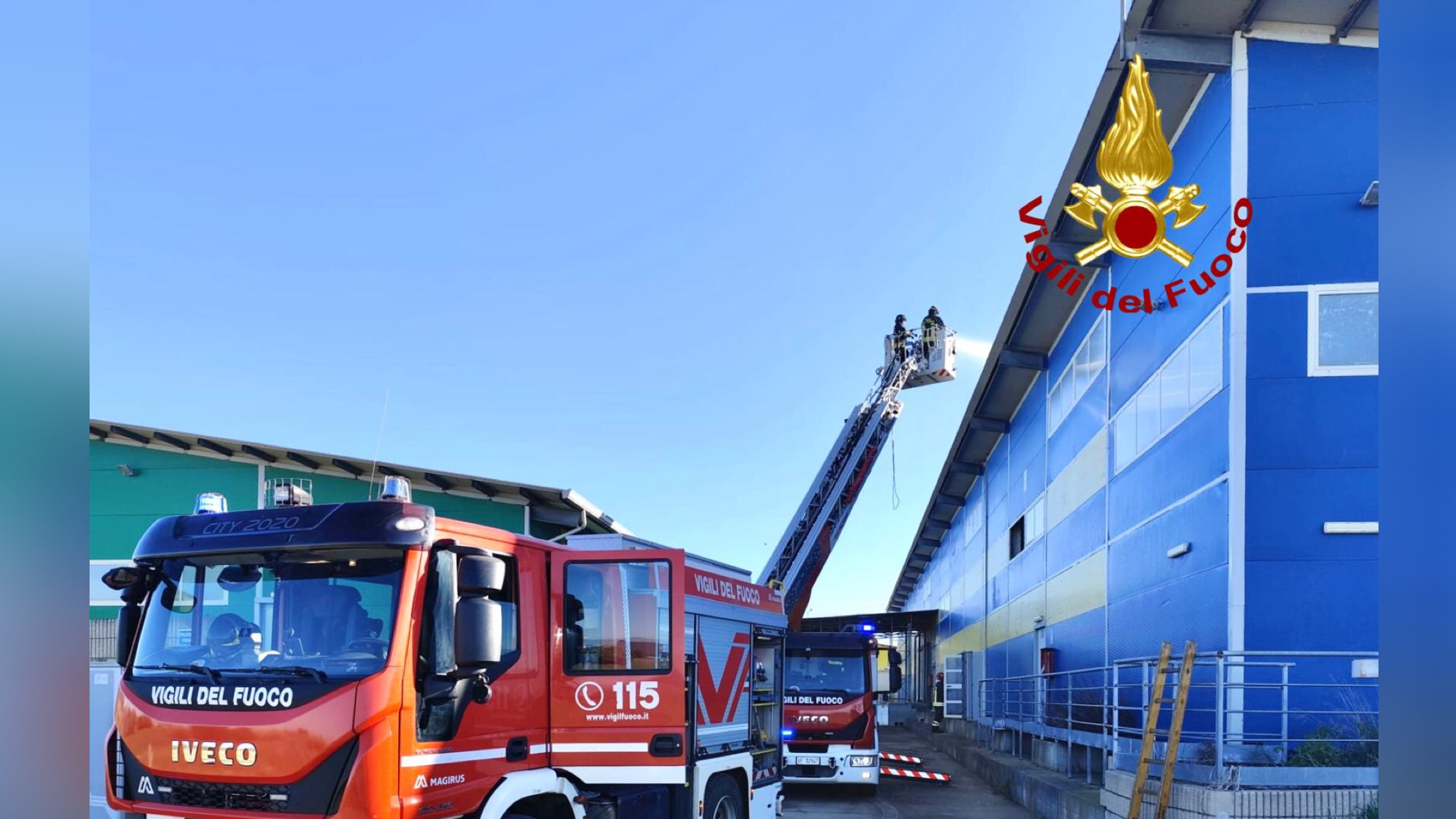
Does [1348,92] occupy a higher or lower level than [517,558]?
higher

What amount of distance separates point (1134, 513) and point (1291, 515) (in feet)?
12.8

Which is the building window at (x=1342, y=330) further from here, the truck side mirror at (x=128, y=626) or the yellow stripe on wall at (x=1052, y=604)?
the truck side mirror at (x=128, y=626)

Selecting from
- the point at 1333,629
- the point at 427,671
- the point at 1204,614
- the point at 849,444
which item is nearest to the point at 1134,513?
the point at 1204,614

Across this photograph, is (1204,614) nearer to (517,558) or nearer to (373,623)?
(517,558)

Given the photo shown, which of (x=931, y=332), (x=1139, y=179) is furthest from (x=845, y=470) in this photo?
(x=1139, y=179)

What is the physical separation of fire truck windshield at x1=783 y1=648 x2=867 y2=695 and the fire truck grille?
1215 centimetres

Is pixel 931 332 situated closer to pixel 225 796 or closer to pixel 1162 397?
pixel 1162 397

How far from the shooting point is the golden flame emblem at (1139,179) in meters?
12.8

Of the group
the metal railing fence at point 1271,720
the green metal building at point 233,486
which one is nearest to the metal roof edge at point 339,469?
the green metal building at point 233,486

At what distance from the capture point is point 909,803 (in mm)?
16219

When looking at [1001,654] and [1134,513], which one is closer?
[1134,513]

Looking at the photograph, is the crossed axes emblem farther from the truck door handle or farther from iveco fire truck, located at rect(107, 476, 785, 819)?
iveco fire truck, located at rect(107, 476, 785, 819)
